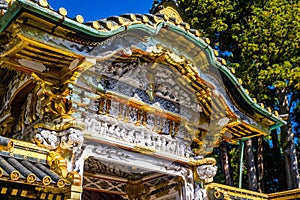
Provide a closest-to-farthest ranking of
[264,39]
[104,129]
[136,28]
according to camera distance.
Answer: [136,28] → [104,129] → [264,39]

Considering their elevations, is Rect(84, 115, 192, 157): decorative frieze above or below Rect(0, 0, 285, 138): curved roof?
below

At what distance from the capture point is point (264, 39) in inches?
512

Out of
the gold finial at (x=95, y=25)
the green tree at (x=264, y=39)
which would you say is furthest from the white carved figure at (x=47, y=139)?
the green tree at (x=264, y=39)

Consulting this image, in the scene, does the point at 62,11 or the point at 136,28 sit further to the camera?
the point at 136,28

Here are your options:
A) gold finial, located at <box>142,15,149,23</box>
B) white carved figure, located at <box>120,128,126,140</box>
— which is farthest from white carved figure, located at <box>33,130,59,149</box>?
gold finial, located at <box>142,15,149,23</box>

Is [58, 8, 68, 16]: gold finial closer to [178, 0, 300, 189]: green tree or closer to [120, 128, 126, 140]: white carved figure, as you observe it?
[120, 128, 126, 140]: white carved figure

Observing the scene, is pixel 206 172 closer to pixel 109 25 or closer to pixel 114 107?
pixel 114 107

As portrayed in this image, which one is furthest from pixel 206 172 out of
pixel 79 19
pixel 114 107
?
pixel 79 19

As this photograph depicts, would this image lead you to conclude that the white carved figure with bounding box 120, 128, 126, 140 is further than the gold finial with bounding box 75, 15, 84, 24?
Yes

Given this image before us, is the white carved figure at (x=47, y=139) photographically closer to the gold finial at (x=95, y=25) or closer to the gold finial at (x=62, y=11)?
the gold finial at (x=95, y=25)

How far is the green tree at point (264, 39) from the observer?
502 inches

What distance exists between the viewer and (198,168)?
710cm

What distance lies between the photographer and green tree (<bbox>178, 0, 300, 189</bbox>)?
12.7 m

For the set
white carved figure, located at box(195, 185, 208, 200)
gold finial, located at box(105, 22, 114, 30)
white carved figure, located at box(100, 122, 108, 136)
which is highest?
gold finial, located at box(105, 22, 114, 30)
